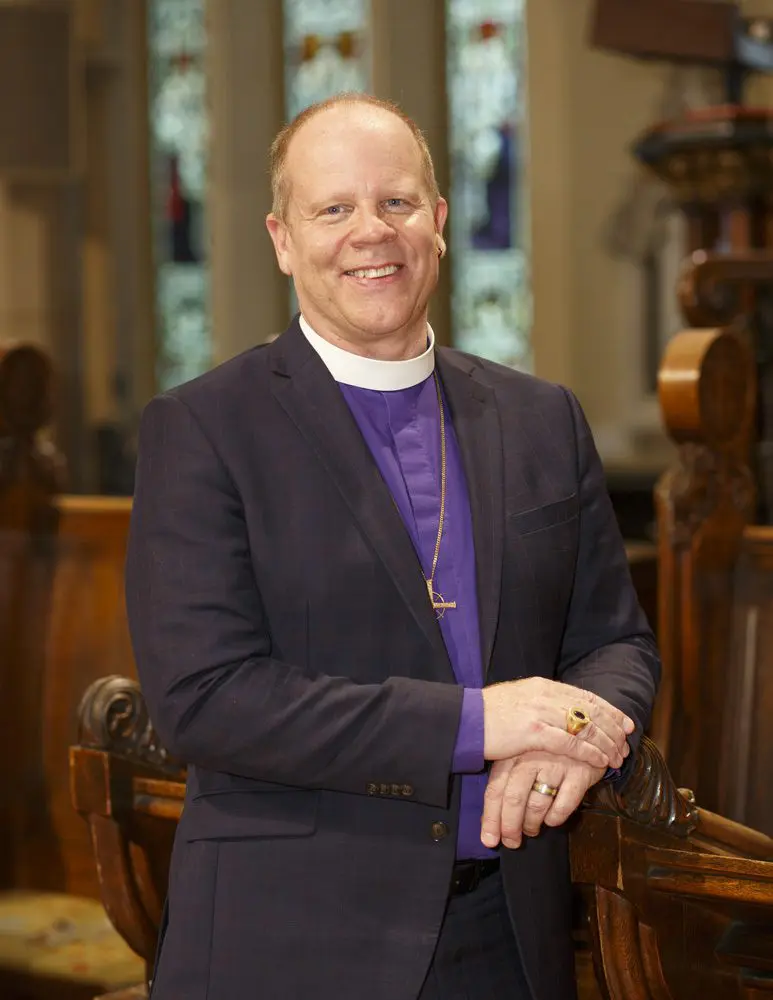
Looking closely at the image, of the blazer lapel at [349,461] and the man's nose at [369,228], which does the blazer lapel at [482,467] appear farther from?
the man's nose at [369,228]

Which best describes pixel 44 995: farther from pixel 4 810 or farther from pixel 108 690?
pixel 108 690

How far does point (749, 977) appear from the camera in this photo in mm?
2123

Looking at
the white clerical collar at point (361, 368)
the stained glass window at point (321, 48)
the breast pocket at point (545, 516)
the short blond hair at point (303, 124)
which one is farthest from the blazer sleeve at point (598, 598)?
the stained glass window at point (321, 48)

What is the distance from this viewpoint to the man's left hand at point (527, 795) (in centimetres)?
179

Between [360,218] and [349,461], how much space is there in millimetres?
295

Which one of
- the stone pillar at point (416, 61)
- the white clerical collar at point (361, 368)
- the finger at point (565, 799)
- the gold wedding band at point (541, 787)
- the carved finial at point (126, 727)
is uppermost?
the stone pillar at point (416, 61)

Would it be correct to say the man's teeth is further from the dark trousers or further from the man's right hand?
the dark trousers

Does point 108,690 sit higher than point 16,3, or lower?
lower

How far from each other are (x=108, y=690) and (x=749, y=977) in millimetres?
999

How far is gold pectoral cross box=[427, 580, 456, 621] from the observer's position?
1.87m

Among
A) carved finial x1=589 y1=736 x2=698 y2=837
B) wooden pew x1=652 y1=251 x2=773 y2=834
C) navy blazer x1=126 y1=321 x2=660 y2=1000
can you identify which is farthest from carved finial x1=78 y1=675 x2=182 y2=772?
wooden pew x1=652 y1=251 x2=773 y2=834

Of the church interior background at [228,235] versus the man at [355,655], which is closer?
the man at [355,655]

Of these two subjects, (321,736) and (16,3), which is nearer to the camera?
(321,736)

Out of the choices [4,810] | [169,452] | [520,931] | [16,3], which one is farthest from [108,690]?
[16,3]
